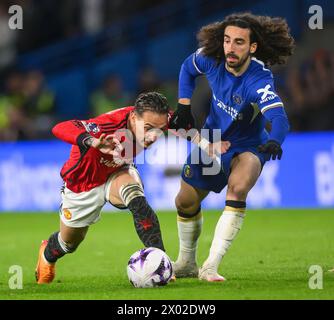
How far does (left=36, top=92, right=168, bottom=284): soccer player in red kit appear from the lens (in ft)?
22.8

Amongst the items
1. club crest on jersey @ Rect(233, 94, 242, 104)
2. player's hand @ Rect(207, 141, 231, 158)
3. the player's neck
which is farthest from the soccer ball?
the player's neck

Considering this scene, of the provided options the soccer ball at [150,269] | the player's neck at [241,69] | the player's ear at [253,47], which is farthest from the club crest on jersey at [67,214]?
the player's ear at [253,47]

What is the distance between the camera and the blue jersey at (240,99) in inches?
286

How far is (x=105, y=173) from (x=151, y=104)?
72cm

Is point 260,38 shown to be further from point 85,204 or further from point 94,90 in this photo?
point 94,90

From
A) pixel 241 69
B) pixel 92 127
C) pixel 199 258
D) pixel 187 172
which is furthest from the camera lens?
pixel 199 258

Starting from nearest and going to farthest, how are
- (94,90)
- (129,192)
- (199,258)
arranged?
(129,192)
(199,258)
(94,90)

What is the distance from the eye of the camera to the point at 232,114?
7500 mm

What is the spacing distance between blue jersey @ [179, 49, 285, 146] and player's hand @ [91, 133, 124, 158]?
101 cm

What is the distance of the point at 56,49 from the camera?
19656 millimetres

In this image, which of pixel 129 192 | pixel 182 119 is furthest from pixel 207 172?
pixel 129 192

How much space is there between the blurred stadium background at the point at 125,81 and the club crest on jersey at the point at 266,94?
22.0 ft
